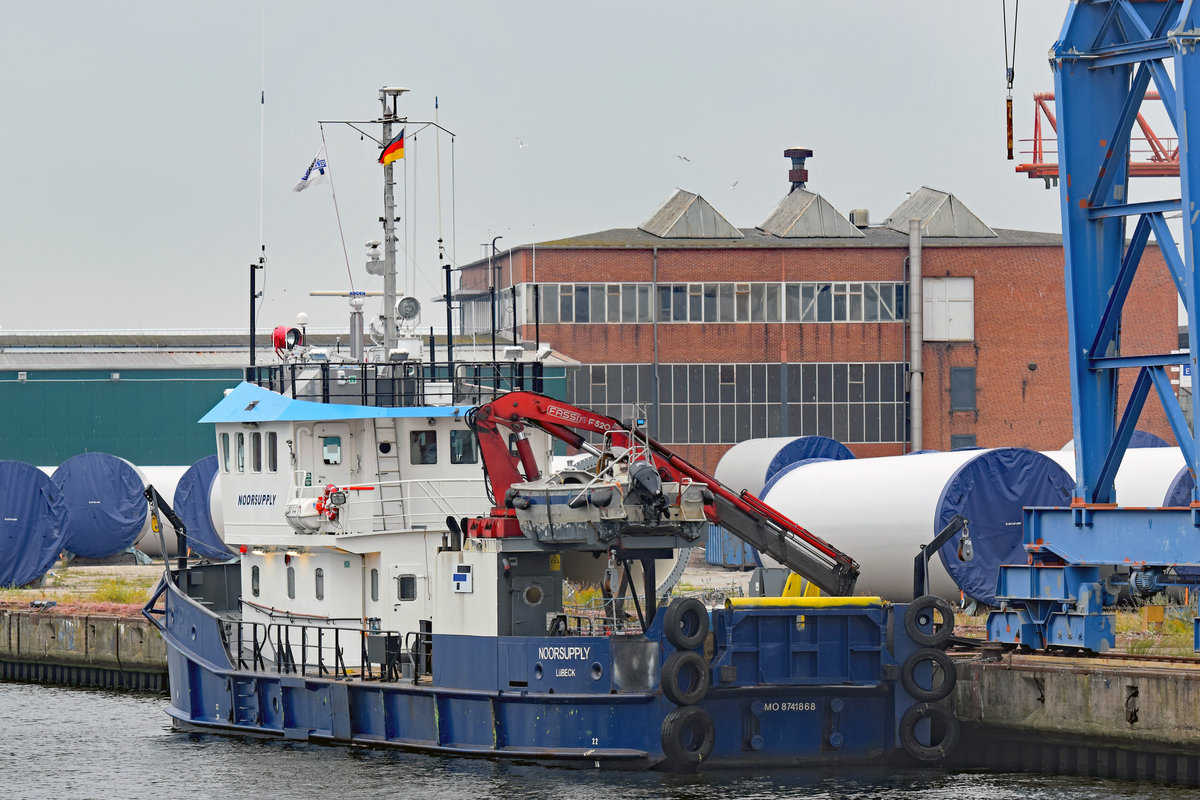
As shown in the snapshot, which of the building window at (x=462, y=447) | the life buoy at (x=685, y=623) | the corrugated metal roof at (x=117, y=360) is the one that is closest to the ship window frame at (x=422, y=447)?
the building window at (x=462, y=447)

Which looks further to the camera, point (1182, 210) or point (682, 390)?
point (682, 390)

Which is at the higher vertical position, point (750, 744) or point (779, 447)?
point (779, 447)

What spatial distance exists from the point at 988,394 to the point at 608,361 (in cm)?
1432

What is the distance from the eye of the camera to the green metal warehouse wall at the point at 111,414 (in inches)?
2381

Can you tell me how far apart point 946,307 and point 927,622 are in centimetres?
4447

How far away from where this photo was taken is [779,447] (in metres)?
50.1

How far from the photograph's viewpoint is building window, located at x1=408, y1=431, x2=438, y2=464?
26.0m

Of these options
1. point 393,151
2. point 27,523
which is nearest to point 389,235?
point 393,151

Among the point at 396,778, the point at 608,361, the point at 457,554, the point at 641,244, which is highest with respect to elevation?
the point at 641,244

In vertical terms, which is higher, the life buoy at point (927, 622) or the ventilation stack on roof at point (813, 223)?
the ventilation stack on roof at point (813, 223)

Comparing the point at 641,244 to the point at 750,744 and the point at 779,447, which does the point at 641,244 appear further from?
the point at 750,744

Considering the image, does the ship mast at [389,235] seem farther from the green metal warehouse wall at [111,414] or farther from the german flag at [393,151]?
the green metal warehouse wall at [111,414]

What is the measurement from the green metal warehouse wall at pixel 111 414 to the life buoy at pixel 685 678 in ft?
140

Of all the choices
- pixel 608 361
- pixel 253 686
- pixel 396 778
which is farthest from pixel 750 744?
pixel 608 361
